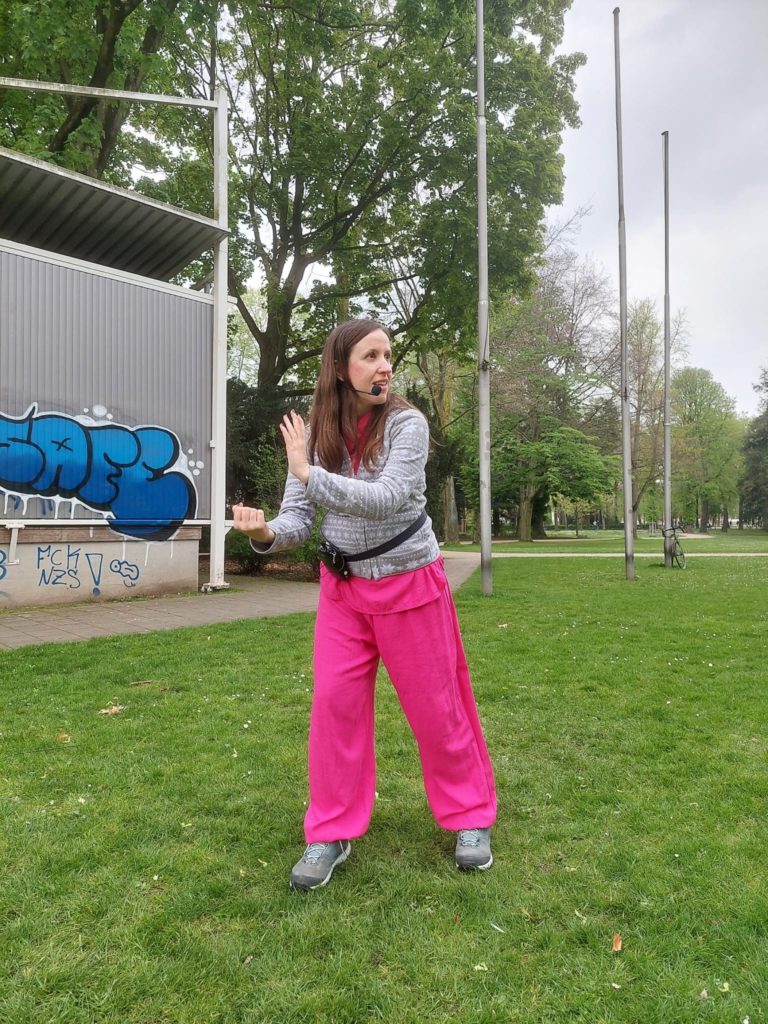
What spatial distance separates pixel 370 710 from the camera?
249cm

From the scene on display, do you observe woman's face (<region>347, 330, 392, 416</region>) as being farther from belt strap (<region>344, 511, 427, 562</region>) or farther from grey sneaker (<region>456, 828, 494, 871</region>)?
grey sneaker (<region>456, 828, 494, 871</region>)

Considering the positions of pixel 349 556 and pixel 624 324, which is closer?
pixel 349 556

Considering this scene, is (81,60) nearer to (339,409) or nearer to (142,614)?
(142,614)

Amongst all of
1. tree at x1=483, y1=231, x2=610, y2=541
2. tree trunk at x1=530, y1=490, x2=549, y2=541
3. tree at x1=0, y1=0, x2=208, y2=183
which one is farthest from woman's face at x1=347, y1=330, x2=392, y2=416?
tree trunk at x1=530, y1=490, x2=549, y2=541

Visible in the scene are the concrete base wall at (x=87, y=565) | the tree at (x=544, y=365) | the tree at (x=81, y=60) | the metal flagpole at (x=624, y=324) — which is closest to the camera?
the concrete base wall at (x=87, y=565)

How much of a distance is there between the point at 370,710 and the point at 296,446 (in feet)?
3.38

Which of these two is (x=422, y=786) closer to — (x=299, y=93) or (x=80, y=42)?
(x=80, y=42)

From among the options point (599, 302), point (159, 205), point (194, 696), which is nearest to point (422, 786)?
point (194, 696)

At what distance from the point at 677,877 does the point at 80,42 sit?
1289cm

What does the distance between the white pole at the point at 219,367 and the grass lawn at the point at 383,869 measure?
6104mm

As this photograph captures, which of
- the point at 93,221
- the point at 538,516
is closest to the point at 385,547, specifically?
the point at 93,221

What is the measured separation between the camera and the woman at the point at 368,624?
93.0 inches

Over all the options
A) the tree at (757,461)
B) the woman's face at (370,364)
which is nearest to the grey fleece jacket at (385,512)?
the woman's face at (370,364)

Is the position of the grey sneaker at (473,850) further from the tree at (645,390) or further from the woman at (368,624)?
the tree at (645,390)
